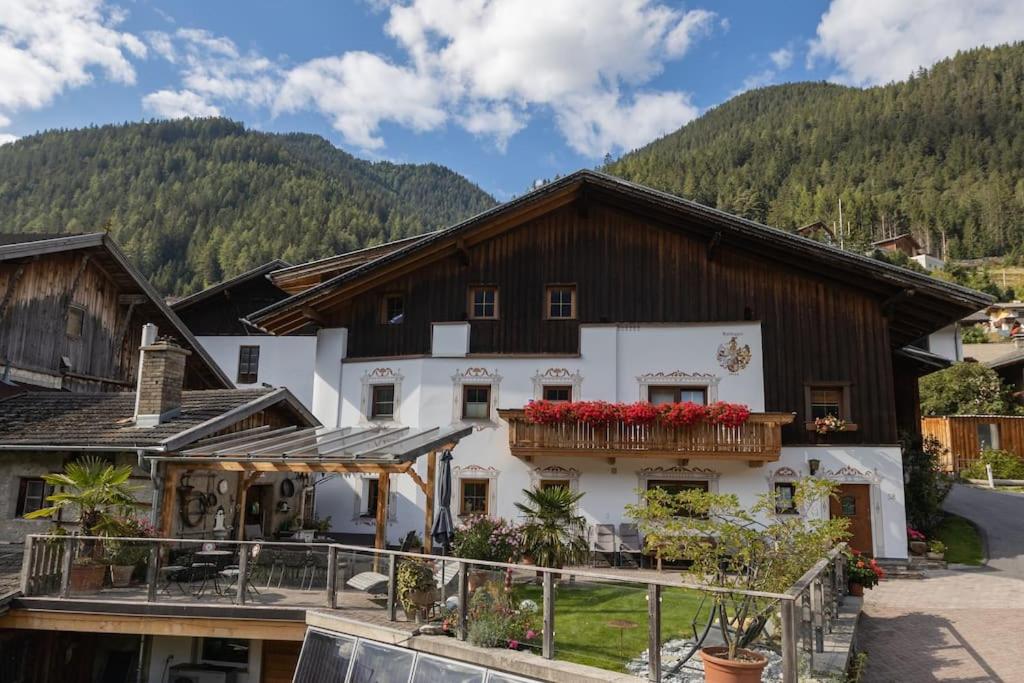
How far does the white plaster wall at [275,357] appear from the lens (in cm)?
3072

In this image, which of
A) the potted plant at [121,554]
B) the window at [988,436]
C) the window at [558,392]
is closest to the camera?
the potted plant at [121,554]

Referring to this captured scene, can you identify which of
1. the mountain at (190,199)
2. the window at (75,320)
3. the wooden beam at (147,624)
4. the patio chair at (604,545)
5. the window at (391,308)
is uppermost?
the mountain at (190,199)

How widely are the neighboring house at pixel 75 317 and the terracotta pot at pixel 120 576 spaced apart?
25.8 ft

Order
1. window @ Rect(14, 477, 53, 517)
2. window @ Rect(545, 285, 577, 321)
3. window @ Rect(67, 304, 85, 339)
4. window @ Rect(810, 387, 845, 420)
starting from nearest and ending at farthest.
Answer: window @ Rect(14, 477, 53, 517) < window @ Rect(810, 387, 845, 420) < window @ Rect(67, 304, 85, 339) < window @ Rect(545, 285, 577, 321)

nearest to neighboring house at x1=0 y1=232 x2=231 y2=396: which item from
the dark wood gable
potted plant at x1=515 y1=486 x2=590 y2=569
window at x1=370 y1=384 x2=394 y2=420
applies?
window at x1=370 y1=384 x2=394 y2=420

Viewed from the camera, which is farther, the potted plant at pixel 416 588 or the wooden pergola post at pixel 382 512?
the wooden pergola post at pixel 382 512

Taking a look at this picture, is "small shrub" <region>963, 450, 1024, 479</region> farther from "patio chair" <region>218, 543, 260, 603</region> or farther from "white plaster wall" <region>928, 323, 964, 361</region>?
"patio chair" <region>218, 543, 260, 603</region>

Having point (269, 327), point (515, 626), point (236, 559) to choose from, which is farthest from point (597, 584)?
point (269, 327)

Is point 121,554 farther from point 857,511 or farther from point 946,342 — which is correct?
point 946,342

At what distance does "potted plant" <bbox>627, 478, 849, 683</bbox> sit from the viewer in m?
7.12

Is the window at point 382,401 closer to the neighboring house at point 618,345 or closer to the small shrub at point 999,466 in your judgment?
the neighboring house at point 618,345

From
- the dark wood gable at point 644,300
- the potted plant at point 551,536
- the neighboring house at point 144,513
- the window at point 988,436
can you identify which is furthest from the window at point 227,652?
the window at point 988,436

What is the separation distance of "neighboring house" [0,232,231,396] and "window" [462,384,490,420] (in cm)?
761

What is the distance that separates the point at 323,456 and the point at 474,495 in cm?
764
